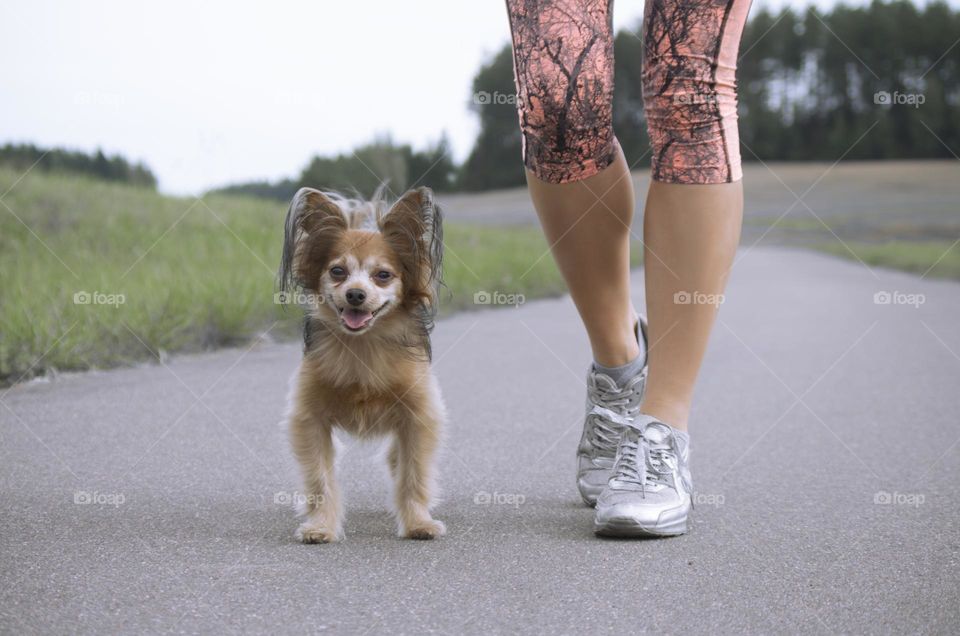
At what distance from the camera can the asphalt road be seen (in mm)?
1884

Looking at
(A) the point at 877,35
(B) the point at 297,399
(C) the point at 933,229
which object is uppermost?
(A) the point at 877,35

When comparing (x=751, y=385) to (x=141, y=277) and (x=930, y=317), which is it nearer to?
(x=930, y=317)

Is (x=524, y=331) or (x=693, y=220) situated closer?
(x=693, y=220)

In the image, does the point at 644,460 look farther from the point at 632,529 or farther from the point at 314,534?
the point at 314,534

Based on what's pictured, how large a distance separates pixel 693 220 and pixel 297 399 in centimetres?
126

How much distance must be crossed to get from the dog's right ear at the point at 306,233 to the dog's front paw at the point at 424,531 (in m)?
0.82

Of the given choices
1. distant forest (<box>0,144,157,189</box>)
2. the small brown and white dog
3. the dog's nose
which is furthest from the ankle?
distant forest (<box>0,144,157,189</box>)

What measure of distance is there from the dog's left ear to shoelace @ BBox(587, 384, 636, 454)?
2.02 feet

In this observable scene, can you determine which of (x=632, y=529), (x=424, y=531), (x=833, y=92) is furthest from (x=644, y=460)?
(x=833, y=92)

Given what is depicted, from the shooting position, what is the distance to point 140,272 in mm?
7398

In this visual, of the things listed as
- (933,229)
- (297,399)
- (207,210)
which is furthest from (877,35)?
(297,399)

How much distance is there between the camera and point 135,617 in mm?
1819

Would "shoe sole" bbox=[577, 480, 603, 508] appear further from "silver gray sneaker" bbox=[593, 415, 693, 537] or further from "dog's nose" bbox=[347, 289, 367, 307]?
"dog's nose" bbox=[347, 289, 367, 307]

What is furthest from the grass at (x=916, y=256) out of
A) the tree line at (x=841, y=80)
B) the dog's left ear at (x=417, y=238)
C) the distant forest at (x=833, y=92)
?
the tree line at (x=841, y=80)
